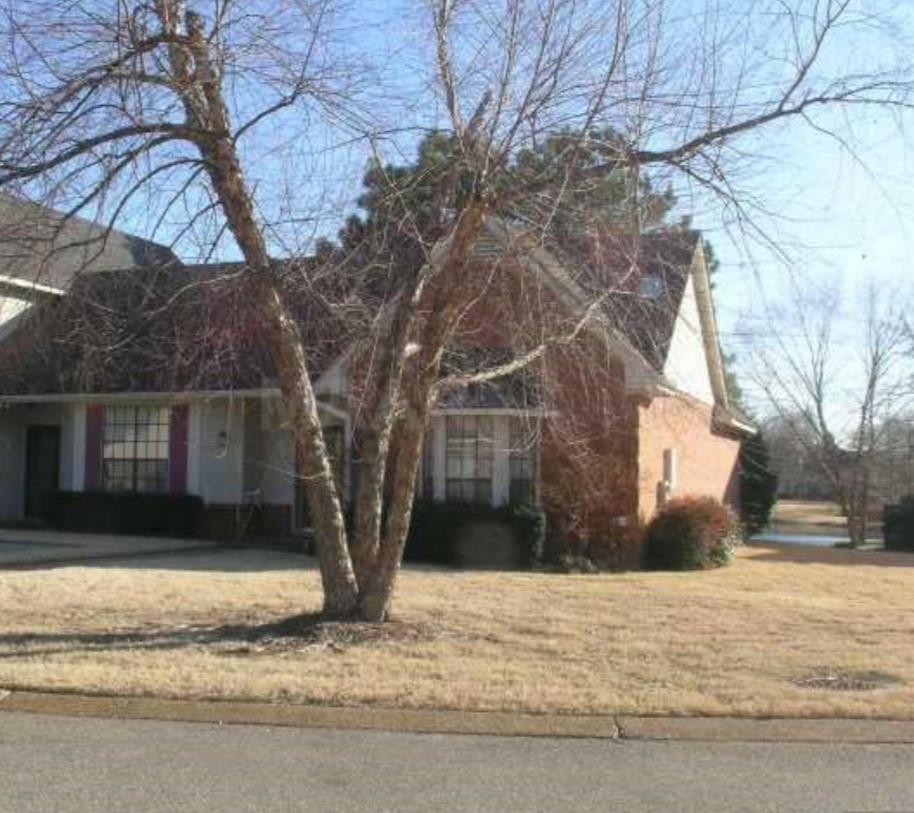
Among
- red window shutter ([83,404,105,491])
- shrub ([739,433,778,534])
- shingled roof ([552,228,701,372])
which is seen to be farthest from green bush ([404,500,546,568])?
shrub ([739,433,778,534])

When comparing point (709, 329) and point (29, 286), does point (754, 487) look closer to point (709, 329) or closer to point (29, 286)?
point (709, 329)

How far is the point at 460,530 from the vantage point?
19.0m

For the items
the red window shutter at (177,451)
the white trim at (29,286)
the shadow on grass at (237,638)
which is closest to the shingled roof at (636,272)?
the shadow on grass at (237,638)

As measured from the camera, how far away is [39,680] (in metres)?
8.48

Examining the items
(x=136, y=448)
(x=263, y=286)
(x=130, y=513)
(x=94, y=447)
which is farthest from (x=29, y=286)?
(x=94, y=447)

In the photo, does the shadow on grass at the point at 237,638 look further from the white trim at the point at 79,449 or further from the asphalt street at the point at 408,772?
the white trim at the point at 79,449

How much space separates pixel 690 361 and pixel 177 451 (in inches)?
418

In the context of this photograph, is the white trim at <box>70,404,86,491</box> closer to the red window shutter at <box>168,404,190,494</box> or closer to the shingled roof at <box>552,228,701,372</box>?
the red window shutter at <box>168,404,190,494</box>

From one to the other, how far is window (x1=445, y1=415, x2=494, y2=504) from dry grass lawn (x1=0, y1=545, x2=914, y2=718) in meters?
3.40

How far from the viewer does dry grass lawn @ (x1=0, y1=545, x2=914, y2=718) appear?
27.0ft

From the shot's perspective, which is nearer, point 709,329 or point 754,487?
point 709,329

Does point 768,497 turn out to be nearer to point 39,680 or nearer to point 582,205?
point 582,205

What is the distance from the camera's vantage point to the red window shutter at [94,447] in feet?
77.7

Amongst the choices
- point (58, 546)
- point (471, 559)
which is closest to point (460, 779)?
point (471, 559)
